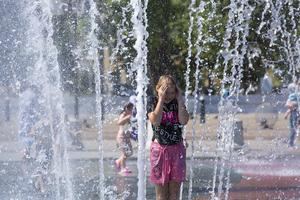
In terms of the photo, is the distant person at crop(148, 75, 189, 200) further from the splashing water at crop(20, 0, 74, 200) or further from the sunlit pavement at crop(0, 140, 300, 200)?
the splashing water at crop(20, 0, 74, 200)

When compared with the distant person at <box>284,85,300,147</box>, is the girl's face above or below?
above

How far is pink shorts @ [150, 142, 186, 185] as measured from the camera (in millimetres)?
6594

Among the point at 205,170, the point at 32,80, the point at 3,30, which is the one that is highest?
the point at 3,30

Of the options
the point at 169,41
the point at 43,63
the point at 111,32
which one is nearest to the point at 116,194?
the point at 43,63

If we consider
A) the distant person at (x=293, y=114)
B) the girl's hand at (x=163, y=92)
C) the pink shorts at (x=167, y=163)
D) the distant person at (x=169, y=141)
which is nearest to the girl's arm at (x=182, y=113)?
the distant person at (x=169, y=141)

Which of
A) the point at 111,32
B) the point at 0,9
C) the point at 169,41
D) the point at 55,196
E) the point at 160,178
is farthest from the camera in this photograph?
the point at 169,41

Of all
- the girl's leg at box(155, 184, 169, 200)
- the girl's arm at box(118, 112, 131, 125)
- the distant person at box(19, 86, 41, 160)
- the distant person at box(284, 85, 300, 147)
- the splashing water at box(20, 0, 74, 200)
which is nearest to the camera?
the girl's leg at box(155, 184, 169, 200)

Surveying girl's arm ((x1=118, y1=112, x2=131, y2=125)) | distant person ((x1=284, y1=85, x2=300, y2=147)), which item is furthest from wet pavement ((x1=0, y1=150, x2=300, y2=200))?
distant person ((x1=284, y1=85, x2=300, y2=147))

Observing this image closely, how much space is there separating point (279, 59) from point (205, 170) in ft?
30.2

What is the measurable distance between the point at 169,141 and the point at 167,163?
19cm

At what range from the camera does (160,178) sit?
6.63m

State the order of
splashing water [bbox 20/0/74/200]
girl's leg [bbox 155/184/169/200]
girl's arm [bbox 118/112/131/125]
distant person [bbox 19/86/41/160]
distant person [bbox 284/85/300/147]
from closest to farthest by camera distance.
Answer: girl's leg [bbox 155/184/169/200], distant person [bbox 19/86/41/160], splashing water [bbox 20/0/74/200], girl's arm [bbox 118/112/131/125], distant person [bbox 284/85/300/147]

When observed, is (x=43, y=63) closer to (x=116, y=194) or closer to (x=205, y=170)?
(x=116, y=194)

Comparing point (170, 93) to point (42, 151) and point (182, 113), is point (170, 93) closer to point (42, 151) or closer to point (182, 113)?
point (182, 113)
